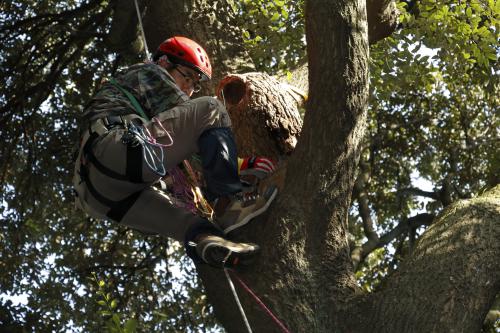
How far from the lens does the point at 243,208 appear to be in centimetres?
388

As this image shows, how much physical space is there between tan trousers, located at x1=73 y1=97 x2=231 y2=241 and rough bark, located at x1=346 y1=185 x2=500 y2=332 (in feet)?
3.52

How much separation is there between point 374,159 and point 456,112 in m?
1.41

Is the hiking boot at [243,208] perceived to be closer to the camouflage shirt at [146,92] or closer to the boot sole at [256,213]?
the boot sole at [256,213]

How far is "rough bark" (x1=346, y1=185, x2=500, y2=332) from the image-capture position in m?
3.34

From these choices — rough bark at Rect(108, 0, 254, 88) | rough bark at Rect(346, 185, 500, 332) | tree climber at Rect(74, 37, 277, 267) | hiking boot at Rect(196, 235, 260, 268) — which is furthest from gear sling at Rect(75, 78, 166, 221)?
rough bark at Rect(346, 185, 500, 332)

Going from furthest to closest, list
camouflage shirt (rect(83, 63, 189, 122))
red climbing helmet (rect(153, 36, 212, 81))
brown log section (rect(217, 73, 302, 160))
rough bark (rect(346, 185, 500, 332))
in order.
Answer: brown log section (rect(217, 73, 302, 160)) → red climbing helmet (rect(153, 36, 212, 81)) → camouflage shirt (rect(83, 63, 189, 122)) → rough bark (rect(346, 185, 500, 332))

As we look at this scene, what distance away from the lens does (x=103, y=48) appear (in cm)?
868

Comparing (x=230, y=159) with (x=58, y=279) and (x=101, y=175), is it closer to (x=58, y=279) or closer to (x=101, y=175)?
(x=101, y=175)

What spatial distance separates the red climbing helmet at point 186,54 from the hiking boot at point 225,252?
3.83 ft

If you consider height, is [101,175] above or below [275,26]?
below

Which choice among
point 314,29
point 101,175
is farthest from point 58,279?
point 314,29

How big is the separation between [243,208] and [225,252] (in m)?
0.37

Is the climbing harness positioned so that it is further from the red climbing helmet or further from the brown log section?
the red climbing helmet

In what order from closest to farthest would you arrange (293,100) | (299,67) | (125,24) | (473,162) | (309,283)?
(309,283), (293,100), (299,67), (125,24), (473,162)
